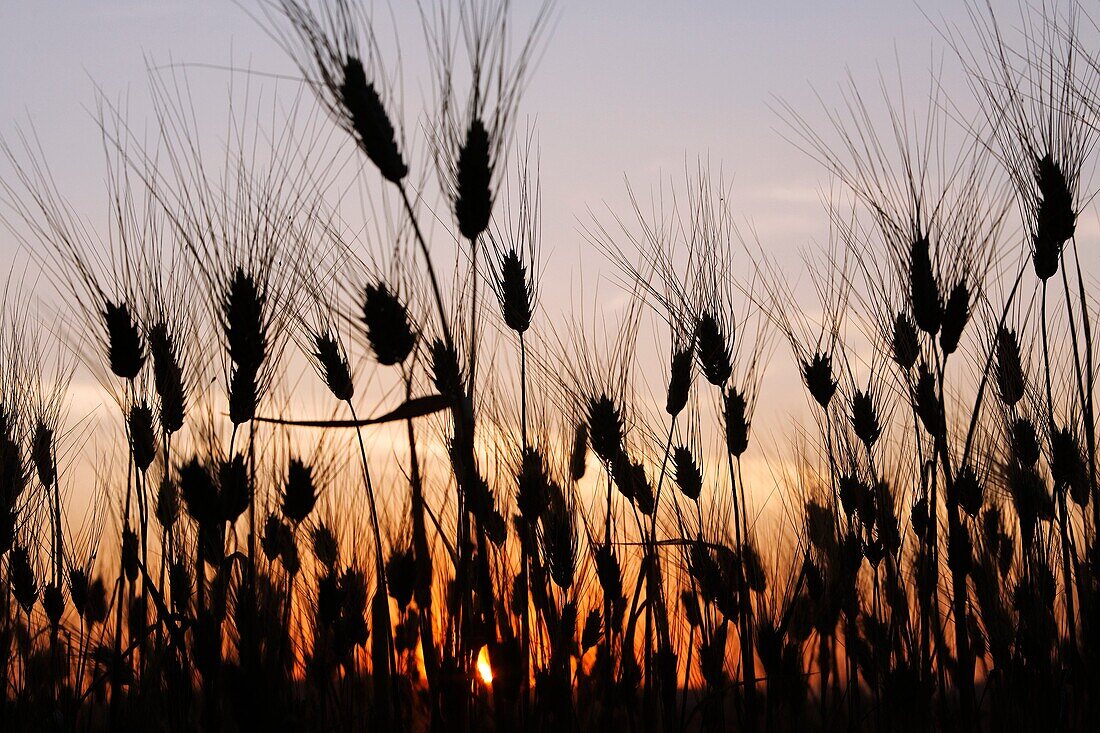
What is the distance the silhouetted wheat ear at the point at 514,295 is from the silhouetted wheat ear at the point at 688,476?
34.0 inches

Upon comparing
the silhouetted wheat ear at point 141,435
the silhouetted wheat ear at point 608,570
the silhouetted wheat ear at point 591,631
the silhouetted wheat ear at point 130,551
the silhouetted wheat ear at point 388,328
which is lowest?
the silhouetted wheat ear at point 591,631

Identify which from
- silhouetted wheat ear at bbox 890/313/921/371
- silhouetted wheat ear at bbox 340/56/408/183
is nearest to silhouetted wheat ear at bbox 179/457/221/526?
silhouetted wheat ear at bbox 340/56/408/183

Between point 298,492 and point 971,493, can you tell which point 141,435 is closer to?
point 298,492

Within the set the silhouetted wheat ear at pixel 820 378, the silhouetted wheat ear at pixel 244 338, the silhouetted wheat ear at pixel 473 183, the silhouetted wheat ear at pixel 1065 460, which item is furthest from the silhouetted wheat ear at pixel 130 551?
the silhouetted wheat ear at pixel 1065 460

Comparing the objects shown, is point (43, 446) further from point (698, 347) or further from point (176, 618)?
point (698, 347)

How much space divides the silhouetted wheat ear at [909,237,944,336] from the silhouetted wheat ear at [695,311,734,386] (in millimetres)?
839

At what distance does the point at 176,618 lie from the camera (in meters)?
2.36

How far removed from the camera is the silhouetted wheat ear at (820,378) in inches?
133

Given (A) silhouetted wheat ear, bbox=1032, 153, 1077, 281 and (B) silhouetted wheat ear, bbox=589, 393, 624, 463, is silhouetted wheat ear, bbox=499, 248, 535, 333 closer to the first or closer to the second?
(B) silhouetted wheat ear, bbox=589, 393, 624, 463

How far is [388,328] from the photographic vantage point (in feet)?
7.52

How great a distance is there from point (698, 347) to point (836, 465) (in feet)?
2.05

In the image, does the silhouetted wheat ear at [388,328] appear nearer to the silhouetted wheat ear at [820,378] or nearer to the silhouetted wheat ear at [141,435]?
the silhouetted wheat ear at [141,435]

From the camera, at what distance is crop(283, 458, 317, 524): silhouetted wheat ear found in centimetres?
252

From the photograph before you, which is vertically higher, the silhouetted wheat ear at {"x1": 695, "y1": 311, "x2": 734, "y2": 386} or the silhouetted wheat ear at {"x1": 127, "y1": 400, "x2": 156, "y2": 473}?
the silhouetted wheat ear at {"x1": 695, "y1": 311, "x2": 734, "y2": 386}
